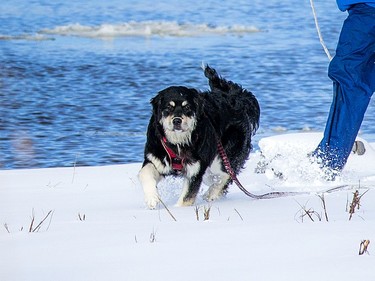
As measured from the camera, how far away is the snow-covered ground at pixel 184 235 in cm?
366

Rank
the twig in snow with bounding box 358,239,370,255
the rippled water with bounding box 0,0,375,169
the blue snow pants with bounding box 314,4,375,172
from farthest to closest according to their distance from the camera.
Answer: the rippled water with bounding box 0,0,375,169 → the blue snow pants with bounding box 314,4,375,172 → the twig in snow with bounding box 358,239,370,255

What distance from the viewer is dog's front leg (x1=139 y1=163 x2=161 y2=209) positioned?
5758 millimetres

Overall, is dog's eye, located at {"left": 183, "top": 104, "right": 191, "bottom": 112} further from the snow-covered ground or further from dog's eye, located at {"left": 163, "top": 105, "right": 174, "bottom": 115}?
the snow-covered ground

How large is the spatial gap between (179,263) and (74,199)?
8.00 feet

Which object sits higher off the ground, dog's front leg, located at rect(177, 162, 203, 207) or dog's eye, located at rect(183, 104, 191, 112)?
dog's eye, located at rect(183, 104, 191, 112)

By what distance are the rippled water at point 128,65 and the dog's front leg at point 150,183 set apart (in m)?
2.83

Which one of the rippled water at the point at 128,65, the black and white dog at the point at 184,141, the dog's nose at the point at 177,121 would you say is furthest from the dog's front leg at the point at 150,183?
the rippled water at the point at 128,65

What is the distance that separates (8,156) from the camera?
905 centimetres

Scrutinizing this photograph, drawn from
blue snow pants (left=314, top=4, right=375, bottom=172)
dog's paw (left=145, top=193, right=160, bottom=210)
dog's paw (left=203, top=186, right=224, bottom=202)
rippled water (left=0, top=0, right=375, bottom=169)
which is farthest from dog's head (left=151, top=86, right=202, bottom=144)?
rippled water (left=0, top=0, right=375, bottom=169)

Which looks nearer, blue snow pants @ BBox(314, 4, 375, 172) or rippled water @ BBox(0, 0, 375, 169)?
blue snow pants @ BBox(314, 4, 375, 172)

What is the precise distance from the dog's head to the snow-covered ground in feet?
1.49

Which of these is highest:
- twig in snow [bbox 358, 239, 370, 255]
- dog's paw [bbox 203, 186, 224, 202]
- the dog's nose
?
twig in snow [bbox 358, 239, 370, 255]

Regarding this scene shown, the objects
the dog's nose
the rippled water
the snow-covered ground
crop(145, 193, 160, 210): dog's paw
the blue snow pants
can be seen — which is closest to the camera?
the snow-covered ground

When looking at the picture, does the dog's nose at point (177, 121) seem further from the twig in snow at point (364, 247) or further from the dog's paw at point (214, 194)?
the twig in snow at point (364, 247)
